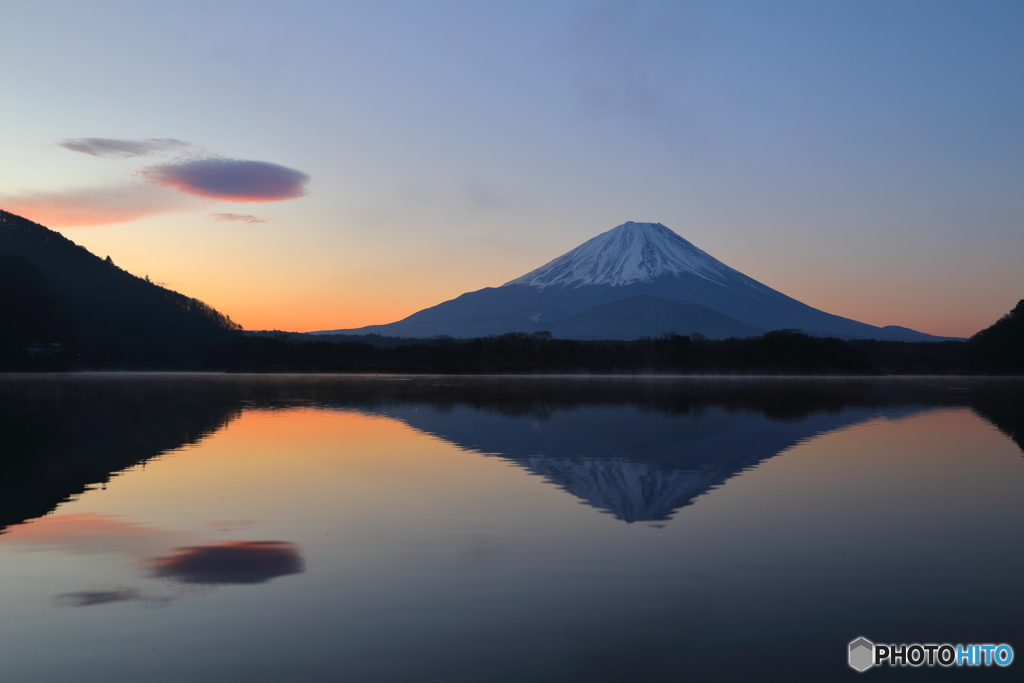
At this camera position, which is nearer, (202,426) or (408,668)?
(408,668)

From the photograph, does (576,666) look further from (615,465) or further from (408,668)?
(615,465)

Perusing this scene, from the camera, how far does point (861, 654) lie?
8.99 meters

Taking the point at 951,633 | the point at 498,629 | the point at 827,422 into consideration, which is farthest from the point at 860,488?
the point at 827,422

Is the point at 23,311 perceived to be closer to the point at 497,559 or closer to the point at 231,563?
the point at 231,563

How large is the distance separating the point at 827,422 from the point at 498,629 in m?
34.4

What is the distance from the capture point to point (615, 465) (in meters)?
23.7

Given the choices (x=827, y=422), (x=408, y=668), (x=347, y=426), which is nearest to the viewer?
(x=408, y=668)

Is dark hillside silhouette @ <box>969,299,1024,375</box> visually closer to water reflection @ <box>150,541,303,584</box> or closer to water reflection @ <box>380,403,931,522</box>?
water reflection @ <box>380,403,931,522</box>

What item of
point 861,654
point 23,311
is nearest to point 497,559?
point 861,654

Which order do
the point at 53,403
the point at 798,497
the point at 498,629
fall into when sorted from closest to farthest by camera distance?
the point at 498,629
the point at 798,497
the point at 53,403

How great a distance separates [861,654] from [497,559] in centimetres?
582

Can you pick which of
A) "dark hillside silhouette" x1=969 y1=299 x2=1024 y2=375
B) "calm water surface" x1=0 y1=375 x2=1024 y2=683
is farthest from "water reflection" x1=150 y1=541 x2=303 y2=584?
"dark hillside silhouette" x1=969 y1=299 x2=1024 y2=375

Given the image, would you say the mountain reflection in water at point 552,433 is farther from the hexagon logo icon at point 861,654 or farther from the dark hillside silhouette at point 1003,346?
the dark hillside silhouette at point 1003,346

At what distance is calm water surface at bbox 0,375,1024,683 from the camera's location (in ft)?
29.1
